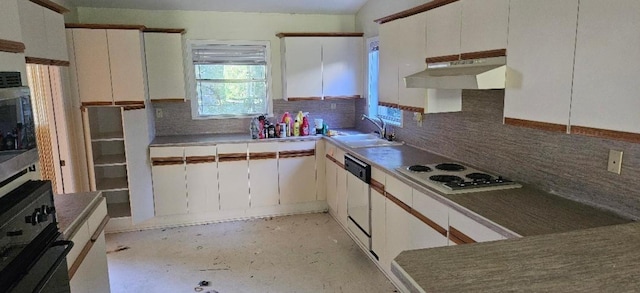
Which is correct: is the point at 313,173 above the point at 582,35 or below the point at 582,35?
below

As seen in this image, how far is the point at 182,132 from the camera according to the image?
188 inches

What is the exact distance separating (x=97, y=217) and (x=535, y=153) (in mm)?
2635

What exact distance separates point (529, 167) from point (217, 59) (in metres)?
3.58

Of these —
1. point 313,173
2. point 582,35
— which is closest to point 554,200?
point 582,35

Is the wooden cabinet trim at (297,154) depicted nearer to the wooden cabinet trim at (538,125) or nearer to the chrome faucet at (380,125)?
the chrome faucet at (380,125)

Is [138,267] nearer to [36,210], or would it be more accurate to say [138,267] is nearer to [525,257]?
[36,210]

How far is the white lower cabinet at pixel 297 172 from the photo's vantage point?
4.57 metres

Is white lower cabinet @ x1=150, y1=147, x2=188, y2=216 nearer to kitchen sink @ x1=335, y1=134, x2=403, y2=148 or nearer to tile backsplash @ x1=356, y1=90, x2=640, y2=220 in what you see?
kitchen sink @ x1=335, y1=134, x2=403, y2=148

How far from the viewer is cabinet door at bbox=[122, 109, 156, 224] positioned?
159 inches

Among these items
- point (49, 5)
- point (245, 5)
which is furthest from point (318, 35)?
point (49, 5)

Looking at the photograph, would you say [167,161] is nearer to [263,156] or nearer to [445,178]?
[263,156]

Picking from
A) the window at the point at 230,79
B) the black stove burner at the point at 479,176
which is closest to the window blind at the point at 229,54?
the window at the point at 230,79

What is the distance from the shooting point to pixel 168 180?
14.1 ft

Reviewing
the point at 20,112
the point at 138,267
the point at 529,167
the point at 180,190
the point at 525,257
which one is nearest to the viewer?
the point at 525,257
